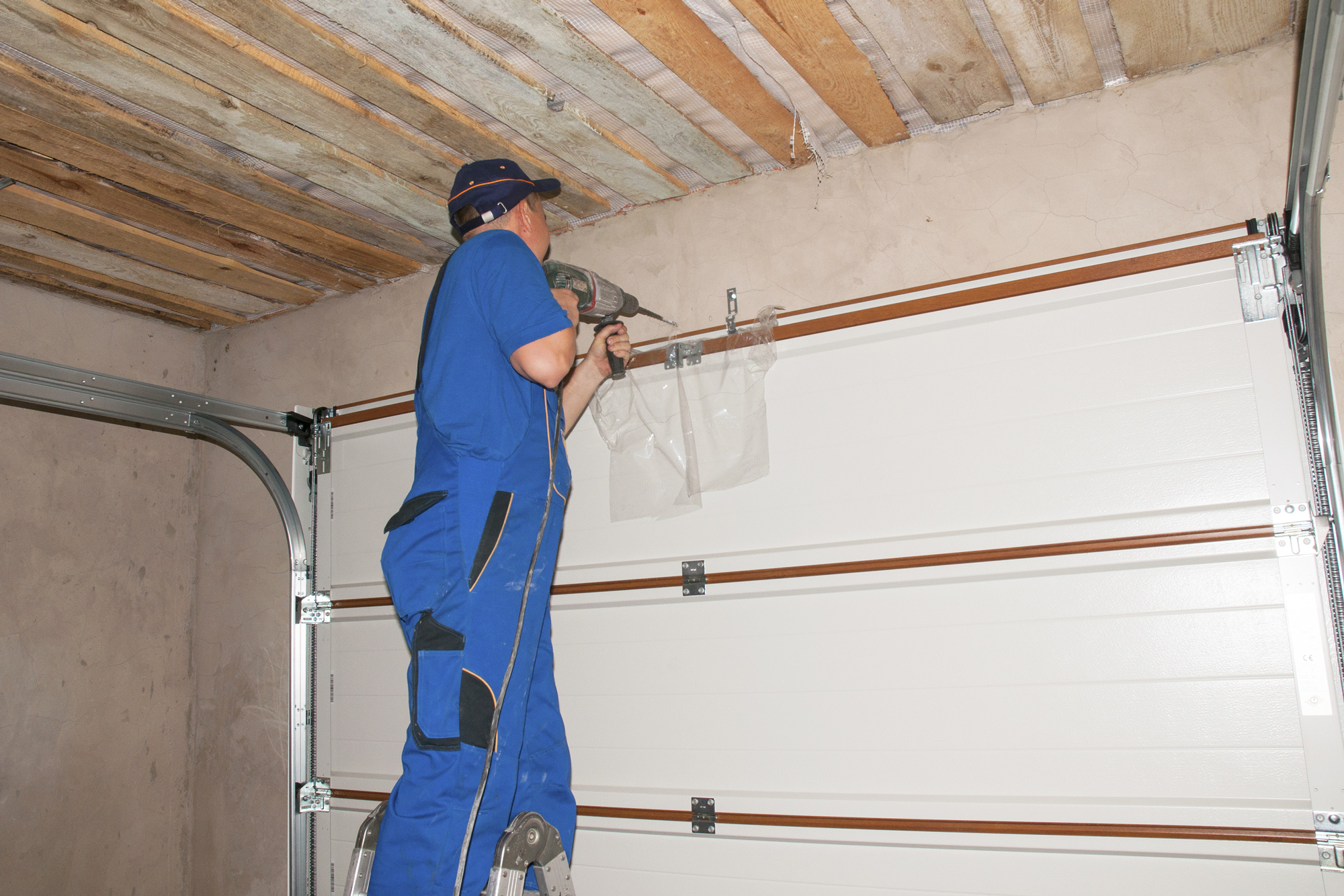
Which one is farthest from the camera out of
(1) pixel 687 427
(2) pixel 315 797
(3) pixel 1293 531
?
(2) pixel 315 797

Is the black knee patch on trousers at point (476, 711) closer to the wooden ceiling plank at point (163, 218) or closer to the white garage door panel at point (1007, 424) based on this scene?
the white garage door panel at point (1007, 424)

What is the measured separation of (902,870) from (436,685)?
1.35 m

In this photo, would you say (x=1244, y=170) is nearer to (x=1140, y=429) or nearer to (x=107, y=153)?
(x=1140, y=429)

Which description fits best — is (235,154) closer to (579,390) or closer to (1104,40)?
(579,390)

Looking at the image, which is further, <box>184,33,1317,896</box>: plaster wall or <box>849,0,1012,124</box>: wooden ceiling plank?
<box>184,33,1317,896</box>: plaster wall

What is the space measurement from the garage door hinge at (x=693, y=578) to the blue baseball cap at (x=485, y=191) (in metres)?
1.16

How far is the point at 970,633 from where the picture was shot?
2.30 metres

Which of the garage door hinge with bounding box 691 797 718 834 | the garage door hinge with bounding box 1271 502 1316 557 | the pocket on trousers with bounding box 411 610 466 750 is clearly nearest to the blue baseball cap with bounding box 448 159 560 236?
the pocket on trousers with bounding box 411 610 466 750

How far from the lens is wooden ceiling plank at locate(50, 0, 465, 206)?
6.57 ft

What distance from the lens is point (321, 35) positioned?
2.08 meters

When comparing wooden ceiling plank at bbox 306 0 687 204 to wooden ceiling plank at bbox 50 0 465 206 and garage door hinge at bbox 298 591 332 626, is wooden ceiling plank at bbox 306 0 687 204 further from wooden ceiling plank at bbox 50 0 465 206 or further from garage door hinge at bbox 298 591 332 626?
garage door hinge at bbox 298 591 332 626

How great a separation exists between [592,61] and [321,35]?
2.13ft

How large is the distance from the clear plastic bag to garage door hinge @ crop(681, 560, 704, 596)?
0.17m

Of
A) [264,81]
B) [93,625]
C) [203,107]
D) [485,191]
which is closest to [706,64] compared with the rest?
[485,191]
